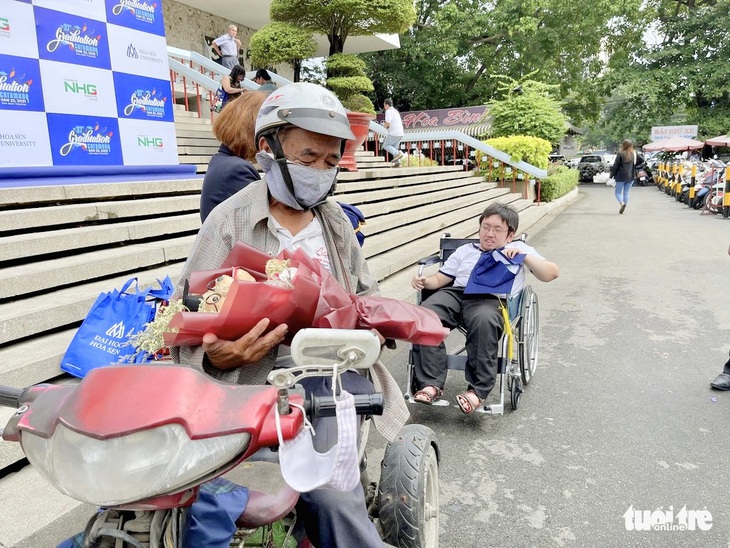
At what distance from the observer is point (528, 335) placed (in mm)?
4199

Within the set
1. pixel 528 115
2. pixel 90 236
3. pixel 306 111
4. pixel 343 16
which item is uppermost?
pixel 343 16

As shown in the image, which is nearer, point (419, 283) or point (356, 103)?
point (419, 283)

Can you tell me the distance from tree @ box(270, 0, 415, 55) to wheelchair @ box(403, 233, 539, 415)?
1000cm

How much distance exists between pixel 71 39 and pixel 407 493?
5319 millimetres

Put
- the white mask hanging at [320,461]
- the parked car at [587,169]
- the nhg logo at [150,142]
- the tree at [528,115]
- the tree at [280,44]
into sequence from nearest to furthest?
the white mask hanging at [320,461] → the nhg logo at [150,142] → the tree at [280,44] → the tree at [528,115] → the parked car at [587,169]

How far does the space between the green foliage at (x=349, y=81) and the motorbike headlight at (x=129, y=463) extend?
1369 centimetres

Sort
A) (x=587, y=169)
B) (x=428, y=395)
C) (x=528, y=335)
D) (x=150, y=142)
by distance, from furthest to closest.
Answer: (x=587, y=169)
(x=150, y=142)
(x=528, y=335)
(x=428, y=395)

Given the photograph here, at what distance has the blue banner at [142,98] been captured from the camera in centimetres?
597

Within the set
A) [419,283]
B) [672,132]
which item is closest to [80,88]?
[419,283]

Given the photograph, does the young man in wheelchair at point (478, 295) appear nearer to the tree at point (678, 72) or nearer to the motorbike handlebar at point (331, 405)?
the motorbike handlebar at point (331, 405)

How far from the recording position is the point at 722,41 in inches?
1162

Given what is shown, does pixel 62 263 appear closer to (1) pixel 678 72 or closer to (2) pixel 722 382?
(2) pixel 722 382

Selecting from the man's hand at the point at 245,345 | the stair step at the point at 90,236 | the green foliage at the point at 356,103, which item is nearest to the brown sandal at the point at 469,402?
the man's hand at the point at 245,345

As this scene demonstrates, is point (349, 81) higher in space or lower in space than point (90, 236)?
higher
